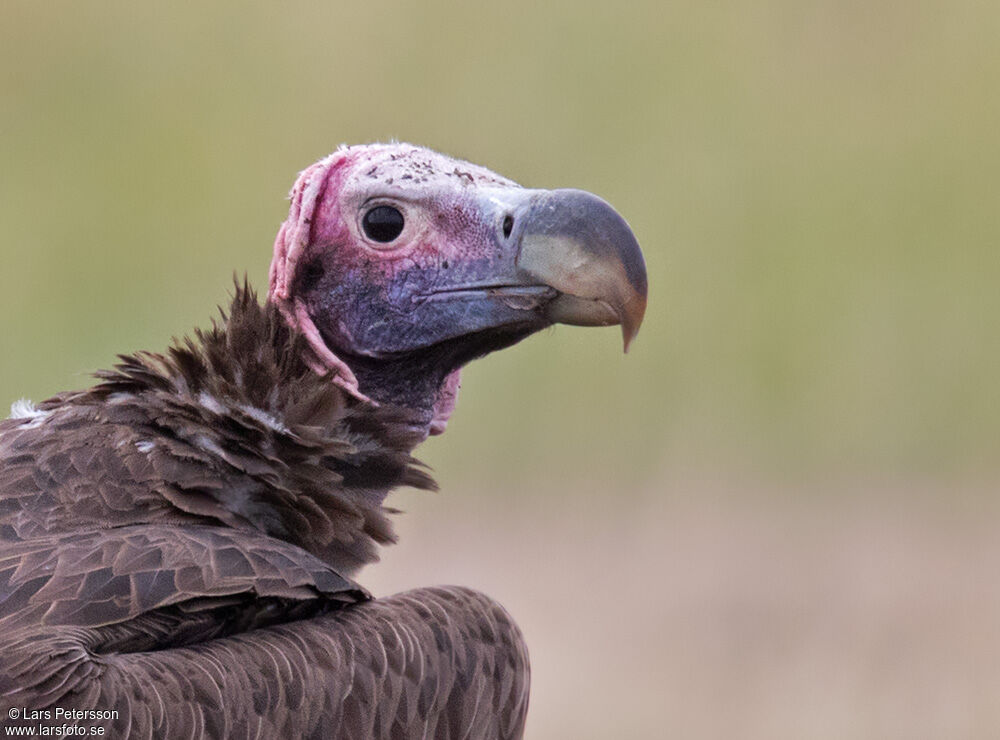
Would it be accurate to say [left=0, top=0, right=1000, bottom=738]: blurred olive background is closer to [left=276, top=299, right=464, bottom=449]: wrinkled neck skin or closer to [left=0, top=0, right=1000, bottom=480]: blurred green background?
[left=0, top=0, right=1000, bottom=480]: blurred green background

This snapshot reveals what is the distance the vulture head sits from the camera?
12.6 ft

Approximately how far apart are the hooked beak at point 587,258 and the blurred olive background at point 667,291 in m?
3.94

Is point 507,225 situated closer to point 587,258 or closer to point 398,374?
point 587,258

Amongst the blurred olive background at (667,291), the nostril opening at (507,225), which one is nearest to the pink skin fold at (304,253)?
the nostril opening at (507,225)

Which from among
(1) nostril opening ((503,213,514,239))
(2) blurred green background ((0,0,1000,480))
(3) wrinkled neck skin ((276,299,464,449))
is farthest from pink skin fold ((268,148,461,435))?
(2) blurred green background ((0,0,1000,480))

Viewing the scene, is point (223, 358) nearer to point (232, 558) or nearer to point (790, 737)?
point (232, 558)

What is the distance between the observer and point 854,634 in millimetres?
8016

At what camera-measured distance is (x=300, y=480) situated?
3711 mm

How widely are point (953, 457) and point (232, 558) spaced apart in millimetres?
6968

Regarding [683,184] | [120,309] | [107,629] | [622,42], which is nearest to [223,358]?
[107,629]

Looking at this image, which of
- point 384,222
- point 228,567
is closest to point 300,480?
point 228,567

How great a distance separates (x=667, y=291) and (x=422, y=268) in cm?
631

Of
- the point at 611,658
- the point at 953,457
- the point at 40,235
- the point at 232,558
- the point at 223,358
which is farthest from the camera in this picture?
the point at 40,235

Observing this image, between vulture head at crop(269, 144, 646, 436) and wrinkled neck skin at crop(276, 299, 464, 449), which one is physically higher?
vulture head at crop(269, 144, 646, 436)
